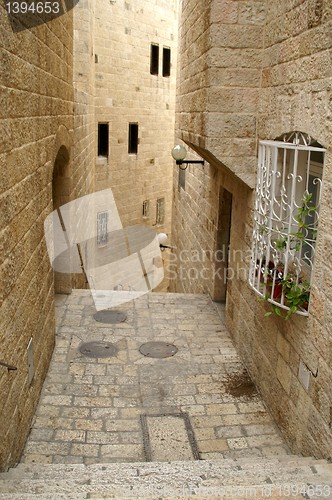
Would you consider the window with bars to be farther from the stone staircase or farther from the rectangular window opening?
the stone staircase

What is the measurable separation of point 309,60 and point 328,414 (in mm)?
2843

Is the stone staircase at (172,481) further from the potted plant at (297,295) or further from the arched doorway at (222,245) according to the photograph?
the arched doorway at (222,245)

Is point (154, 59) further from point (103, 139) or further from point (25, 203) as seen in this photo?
point (25, 203)

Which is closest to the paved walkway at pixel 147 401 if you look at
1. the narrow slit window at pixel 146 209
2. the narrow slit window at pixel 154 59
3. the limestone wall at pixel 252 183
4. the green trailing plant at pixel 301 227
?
the limestone wall at pixel 252 183

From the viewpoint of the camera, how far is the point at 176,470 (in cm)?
362

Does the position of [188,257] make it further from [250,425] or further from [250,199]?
[250,425]

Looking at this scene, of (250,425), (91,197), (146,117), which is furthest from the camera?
(146,117)

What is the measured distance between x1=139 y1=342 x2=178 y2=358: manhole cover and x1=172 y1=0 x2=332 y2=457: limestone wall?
0.88 metres

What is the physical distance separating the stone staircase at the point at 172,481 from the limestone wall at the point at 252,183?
609 millimetres

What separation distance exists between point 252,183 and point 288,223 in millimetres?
1655

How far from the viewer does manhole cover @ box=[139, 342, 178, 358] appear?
6.55m

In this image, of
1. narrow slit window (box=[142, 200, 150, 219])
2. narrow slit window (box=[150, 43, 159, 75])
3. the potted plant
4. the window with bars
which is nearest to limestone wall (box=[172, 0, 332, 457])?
the potted plant

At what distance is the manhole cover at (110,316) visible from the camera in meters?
7.60

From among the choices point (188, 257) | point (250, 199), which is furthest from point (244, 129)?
point (188, 257)
